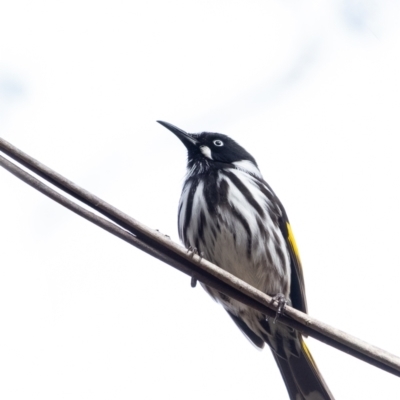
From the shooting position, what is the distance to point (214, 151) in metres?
7.51

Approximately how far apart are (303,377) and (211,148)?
8.54 feet

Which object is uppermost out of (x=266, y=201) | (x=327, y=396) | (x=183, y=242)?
(x=266, y=201)

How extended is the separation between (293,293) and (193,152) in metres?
1.89

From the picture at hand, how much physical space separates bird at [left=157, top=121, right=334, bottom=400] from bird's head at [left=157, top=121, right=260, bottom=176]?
0.59ft

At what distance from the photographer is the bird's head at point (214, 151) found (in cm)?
732

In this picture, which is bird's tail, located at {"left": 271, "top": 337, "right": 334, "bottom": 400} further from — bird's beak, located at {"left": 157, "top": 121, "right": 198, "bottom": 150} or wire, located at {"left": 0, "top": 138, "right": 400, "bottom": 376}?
wire, located at {"left": 0, "top": 138, "right": 400, "bottom": 376}

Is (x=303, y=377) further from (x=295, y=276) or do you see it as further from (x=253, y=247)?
(x=253, y=247)

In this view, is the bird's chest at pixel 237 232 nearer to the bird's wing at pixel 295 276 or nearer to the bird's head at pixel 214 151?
the bird's wing at pixel 295 276

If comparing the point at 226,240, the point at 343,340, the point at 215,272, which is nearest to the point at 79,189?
the point at 215,272

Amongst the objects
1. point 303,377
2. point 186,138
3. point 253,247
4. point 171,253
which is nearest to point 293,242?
point 253,247

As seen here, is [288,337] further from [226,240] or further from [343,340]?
[343,340]

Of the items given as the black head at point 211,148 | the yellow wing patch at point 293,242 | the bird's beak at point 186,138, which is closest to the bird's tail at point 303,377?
the yellow wing patch at point 293,242

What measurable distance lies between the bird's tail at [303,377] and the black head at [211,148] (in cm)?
207

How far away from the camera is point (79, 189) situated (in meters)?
3.17
